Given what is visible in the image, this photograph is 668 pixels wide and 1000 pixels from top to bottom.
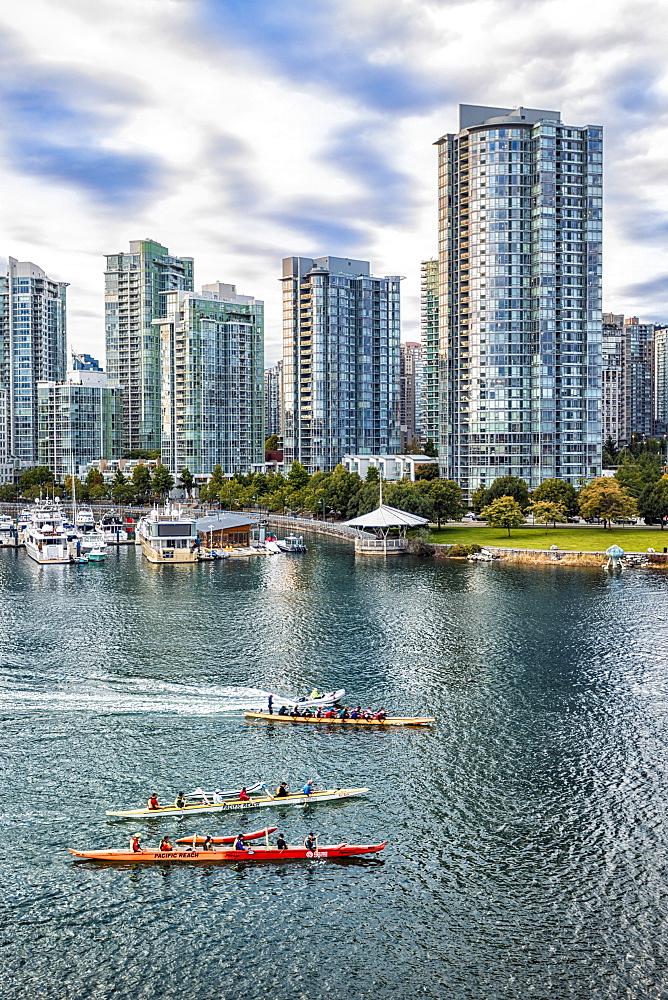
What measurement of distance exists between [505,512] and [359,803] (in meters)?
114

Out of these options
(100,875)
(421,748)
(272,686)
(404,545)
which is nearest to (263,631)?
(272,686)

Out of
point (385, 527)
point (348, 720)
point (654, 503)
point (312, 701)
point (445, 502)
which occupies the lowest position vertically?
point (348, 720)

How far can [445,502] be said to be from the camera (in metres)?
169

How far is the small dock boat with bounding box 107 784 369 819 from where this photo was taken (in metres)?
49.5

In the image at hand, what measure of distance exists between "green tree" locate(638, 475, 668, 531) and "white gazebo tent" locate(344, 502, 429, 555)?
4010 cm

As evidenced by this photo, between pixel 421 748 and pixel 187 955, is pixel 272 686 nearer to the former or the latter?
pixel 421 748

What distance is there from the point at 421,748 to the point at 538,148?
170640mm

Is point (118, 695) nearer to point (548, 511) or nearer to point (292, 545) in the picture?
point (292, 545)

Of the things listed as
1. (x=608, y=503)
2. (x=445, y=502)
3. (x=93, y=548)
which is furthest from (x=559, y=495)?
(x=93, y=548)

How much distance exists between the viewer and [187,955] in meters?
38.2

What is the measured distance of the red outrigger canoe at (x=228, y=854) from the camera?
1789 inches

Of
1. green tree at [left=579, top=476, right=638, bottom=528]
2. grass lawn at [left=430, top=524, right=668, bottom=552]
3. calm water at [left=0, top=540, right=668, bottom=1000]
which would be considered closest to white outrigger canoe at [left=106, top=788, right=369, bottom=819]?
calm water at [left=0, top=540, right=668, bottom=1000]

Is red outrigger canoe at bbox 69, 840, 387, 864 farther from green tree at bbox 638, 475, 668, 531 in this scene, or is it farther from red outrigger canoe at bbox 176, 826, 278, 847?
green tree at bbox 638, 475, 668, 531

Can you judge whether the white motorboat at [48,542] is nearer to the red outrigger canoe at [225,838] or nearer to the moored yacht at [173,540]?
the moored yacht at [173,540]
